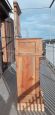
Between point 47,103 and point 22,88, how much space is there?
1.50m

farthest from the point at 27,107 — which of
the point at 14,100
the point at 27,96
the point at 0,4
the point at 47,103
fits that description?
the point at 0,4

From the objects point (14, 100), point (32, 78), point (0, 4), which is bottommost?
point (14, 100)

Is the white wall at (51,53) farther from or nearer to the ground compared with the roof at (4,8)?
nearer to the ground

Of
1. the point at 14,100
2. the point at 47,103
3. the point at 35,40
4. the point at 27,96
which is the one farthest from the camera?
the point at 14,100

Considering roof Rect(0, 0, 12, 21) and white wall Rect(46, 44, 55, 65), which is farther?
white wall Rect(46, 44, 55, 65)

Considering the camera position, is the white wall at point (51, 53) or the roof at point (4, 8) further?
the white wall at point (51, 53)

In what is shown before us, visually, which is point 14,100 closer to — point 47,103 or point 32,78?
point 32,78

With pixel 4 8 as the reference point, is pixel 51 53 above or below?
→ below

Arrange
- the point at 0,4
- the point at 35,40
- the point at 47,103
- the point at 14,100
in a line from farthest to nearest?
1. the point at 0,4
2. the point at 14,100
3. the point at 35,40
4. the point at 47,103

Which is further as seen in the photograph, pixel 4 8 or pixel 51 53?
pixel 51 53

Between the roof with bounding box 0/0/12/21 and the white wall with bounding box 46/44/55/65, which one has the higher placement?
the roof with bounding box 0/0/12/21

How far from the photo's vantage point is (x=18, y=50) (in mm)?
3918

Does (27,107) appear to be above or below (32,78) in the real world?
below

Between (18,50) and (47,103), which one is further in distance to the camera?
(18,50)
